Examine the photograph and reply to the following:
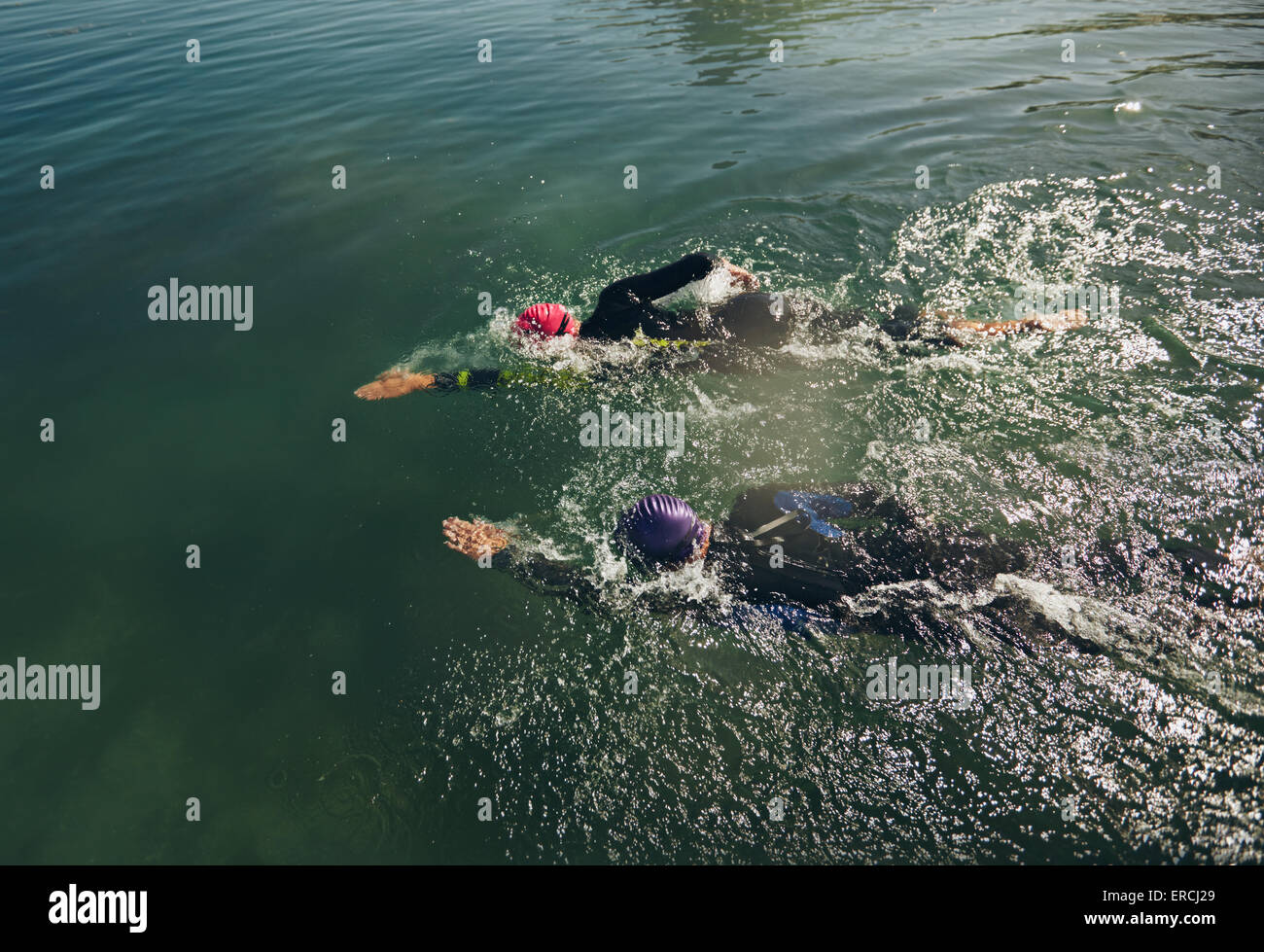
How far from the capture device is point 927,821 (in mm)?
4340

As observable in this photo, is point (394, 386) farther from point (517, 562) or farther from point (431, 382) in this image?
point (517, 562)

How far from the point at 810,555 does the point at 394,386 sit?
585 centimetres

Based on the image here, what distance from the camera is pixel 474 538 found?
6426 millimetres

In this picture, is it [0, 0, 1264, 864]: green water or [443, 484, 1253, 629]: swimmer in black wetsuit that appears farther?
[443, 484, 1253, 629]: swimmer in black wetsuit

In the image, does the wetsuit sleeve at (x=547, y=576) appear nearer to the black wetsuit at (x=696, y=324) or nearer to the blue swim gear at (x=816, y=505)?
the blue swim gear at (x=816, y=505)

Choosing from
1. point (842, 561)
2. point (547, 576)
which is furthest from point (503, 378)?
point (842, 561)

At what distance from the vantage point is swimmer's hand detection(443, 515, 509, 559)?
634 centimetres

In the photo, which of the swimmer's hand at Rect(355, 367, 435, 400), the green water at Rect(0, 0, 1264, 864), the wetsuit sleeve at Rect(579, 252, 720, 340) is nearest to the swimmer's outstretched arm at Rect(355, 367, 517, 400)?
the swimmer's hand at Rect(355, 367, 435, 400)

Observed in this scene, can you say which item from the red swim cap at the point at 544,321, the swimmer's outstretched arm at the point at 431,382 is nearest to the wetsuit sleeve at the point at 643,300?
the red swim cap at the point at 544,321

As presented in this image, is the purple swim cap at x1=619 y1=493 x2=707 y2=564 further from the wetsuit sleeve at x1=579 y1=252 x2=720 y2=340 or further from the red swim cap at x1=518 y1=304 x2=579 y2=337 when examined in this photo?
the red swim cap at x1=518 y1=304 x2=579 y2=337

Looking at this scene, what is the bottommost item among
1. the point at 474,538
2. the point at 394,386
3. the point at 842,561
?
the point at 842,561

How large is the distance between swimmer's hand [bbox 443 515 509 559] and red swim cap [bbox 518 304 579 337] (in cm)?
295
